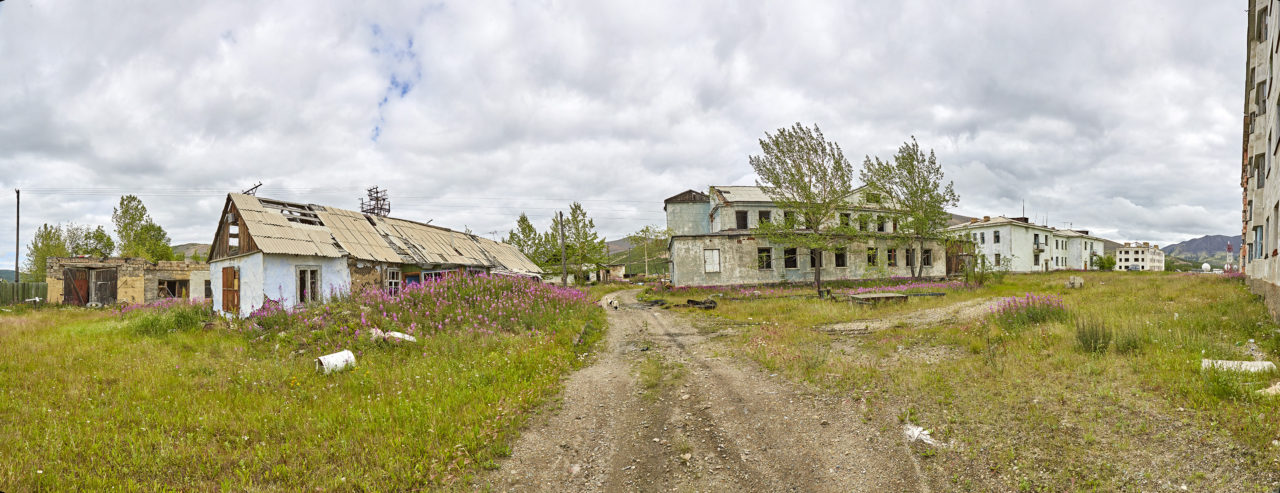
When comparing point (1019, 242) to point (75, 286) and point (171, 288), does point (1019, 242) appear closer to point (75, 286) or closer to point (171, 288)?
point (171, 288)

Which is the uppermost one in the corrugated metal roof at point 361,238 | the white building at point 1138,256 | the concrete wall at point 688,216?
the concrete wall at point 688,216

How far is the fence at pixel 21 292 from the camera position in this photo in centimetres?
2745

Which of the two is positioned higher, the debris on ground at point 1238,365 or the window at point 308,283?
the window at point 308,283

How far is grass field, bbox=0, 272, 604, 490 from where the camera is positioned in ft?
15.4

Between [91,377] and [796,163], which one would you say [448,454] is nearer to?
[91,377]

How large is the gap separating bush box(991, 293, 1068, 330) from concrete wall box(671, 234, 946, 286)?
19.8 meters

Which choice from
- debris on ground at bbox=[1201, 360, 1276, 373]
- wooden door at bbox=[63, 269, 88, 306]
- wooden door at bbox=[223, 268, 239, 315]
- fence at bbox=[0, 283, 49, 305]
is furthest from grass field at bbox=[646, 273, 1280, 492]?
fence at bbox=[0, 283, 49, 305]

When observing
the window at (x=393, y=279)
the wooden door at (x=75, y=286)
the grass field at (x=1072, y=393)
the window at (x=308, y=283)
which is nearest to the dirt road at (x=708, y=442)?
the grass field at (x=1072, y=393)

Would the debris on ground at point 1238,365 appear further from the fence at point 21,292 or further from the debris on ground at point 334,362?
the fence at point 21,292

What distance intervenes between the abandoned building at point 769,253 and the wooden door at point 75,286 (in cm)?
3329

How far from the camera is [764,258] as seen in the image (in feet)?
104

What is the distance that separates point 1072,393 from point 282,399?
9.88 metres

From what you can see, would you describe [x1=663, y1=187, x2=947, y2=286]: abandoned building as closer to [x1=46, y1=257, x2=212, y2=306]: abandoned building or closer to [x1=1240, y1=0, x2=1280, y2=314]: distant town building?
[x1=1240, y1=0, x2=1280, y2=314]: distant town building

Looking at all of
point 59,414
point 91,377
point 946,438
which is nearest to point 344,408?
point 59,414
